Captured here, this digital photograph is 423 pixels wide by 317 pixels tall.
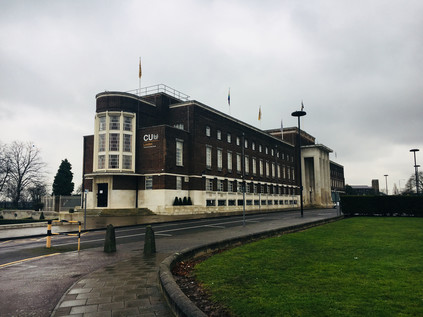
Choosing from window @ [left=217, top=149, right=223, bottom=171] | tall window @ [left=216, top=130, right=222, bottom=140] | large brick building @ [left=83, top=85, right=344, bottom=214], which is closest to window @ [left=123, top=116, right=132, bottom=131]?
large brick building @ [left=83, top=85, right=344, bottom=214]

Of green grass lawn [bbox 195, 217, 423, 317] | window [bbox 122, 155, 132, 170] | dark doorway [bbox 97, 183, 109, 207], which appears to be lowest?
green grass lawn [bbox 195, 217, 423, 317]

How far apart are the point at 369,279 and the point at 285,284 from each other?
160 cm

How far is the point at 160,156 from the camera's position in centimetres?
3706

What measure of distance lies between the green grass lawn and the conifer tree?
5675cm

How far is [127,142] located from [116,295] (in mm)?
33952

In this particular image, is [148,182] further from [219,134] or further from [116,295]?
[116,295]

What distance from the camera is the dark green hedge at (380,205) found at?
2880 centimetres

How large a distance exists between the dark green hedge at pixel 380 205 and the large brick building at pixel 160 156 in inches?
675

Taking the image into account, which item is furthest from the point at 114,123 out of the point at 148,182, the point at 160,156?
the point at 148,182

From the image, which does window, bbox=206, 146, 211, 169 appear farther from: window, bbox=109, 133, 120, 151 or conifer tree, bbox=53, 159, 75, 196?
conifer tree, bbox=53, 159, 75, 196

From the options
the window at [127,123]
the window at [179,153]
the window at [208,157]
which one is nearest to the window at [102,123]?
the window at [127,123]

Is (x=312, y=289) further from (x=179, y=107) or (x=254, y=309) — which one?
(x=179, y=107)

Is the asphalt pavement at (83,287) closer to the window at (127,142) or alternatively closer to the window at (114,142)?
the window at (114,142)

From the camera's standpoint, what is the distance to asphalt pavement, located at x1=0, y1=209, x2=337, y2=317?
4.82 m
